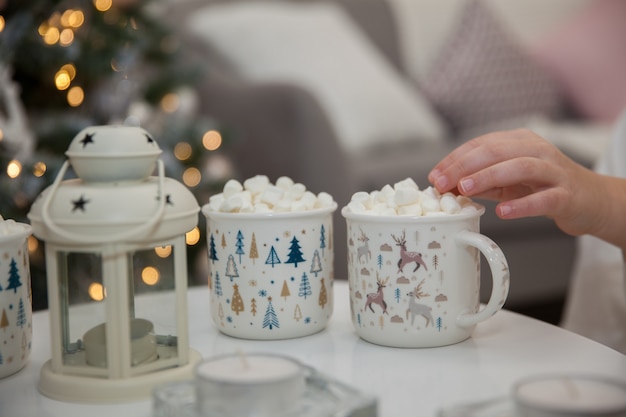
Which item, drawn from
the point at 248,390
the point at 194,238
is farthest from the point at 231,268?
the point at 194,238

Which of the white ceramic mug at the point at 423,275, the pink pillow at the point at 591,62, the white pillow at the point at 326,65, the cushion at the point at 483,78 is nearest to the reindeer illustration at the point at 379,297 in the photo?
the white ceramic mug at the point at 423,275

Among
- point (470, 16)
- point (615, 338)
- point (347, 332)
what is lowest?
point (615, 338)

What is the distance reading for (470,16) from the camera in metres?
2.72

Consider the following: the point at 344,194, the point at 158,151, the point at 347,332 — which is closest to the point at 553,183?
the point at 347,332

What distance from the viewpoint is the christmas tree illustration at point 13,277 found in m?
0.69

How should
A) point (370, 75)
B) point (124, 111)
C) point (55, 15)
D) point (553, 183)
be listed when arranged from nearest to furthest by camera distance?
1. point (553, 183)
2. point (55, 15)
3. point (124, 111)
4. point (370, 75)

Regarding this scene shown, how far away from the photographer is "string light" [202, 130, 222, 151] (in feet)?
5.92

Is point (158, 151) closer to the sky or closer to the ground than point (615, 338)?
closer to the sky

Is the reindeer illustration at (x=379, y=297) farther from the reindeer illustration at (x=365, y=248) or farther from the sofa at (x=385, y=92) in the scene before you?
the sofa at (x=385, y=92)

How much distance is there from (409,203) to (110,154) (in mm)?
270

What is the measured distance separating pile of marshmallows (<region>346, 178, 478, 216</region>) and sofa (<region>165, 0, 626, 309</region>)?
107 cm

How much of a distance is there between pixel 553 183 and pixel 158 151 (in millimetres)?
381

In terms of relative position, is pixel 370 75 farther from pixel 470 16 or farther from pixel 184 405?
pixel 184 405

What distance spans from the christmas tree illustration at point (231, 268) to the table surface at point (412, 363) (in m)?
0.06
